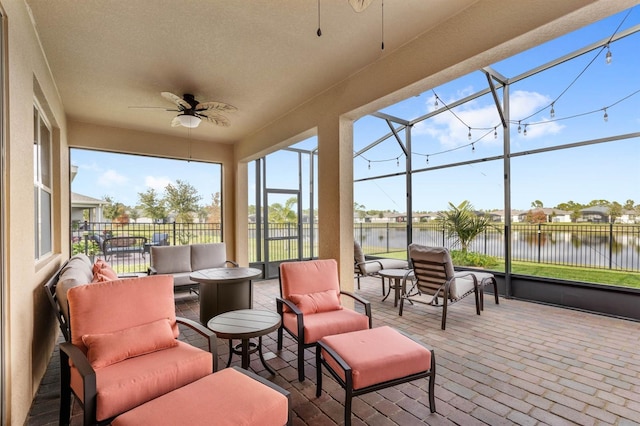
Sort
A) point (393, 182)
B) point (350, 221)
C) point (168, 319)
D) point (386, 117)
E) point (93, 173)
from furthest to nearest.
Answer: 1. point (393, 182)
2. point (386, 117)
3. point (93, 173)
4. point (350, 221)
5. point (168, 319)

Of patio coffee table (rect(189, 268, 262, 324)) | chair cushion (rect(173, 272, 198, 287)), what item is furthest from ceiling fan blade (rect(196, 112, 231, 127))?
chair cushion (rect(173, 272, 198, 287))

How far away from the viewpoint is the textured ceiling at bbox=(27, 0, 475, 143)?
248 cm

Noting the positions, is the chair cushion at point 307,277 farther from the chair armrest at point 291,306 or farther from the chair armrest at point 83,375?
the chair armrest at point 83,375

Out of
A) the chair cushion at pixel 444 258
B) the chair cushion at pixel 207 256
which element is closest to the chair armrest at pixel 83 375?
the chair cushion at pixel 207 256

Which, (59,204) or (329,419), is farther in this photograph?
(59,204)

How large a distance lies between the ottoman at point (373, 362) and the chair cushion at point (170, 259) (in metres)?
3.78

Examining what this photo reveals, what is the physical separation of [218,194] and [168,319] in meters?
5.16

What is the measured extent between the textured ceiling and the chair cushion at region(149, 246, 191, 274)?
2418 mm

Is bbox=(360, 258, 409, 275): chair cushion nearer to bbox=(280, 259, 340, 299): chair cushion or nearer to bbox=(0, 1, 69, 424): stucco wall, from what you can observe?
bbox=(280, 259, 340, 299): chair cushion

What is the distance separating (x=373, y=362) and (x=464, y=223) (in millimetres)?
4536

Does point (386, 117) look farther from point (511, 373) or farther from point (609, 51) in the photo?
point (511, 373)

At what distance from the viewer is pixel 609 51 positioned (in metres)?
3.90

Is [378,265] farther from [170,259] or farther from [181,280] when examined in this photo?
[170,259]

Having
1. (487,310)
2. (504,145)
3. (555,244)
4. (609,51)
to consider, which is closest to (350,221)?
(487,310)
